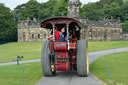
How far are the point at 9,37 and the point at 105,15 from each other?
47.0 metres

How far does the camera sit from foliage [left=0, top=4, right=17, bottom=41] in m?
66.0

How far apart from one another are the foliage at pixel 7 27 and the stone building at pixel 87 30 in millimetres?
5308

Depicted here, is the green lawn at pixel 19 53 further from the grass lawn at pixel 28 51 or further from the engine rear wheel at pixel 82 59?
the engine rear wheel at pixel 82 59

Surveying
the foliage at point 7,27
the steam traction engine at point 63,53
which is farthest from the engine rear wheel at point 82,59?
the foliage at point 7,27

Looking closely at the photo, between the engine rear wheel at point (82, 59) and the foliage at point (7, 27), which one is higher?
the foliage at point (7, 27)

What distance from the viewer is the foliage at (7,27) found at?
66000 mm

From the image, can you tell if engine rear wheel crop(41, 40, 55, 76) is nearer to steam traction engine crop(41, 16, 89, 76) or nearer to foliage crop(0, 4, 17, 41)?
steam traction engine crop(41, 16, 89, 76)

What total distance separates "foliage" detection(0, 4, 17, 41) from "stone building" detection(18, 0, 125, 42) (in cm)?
531

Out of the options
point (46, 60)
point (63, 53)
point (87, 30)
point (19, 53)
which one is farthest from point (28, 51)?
point (87, 30)

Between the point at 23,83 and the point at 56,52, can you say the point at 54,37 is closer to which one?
the point at 56,52

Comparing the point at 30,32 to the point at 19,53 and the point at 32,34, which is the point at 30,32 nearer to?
the point at 32,34

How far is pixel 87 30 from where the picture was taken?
58.4 metres

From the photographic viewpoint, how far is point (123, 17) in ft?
292

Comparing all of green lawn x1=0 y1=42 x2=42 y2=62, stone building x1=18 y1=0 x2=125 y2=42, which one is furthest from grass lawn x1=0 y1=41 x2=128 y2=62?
stone building x1=18 y1=0 x2=125 y2=42
